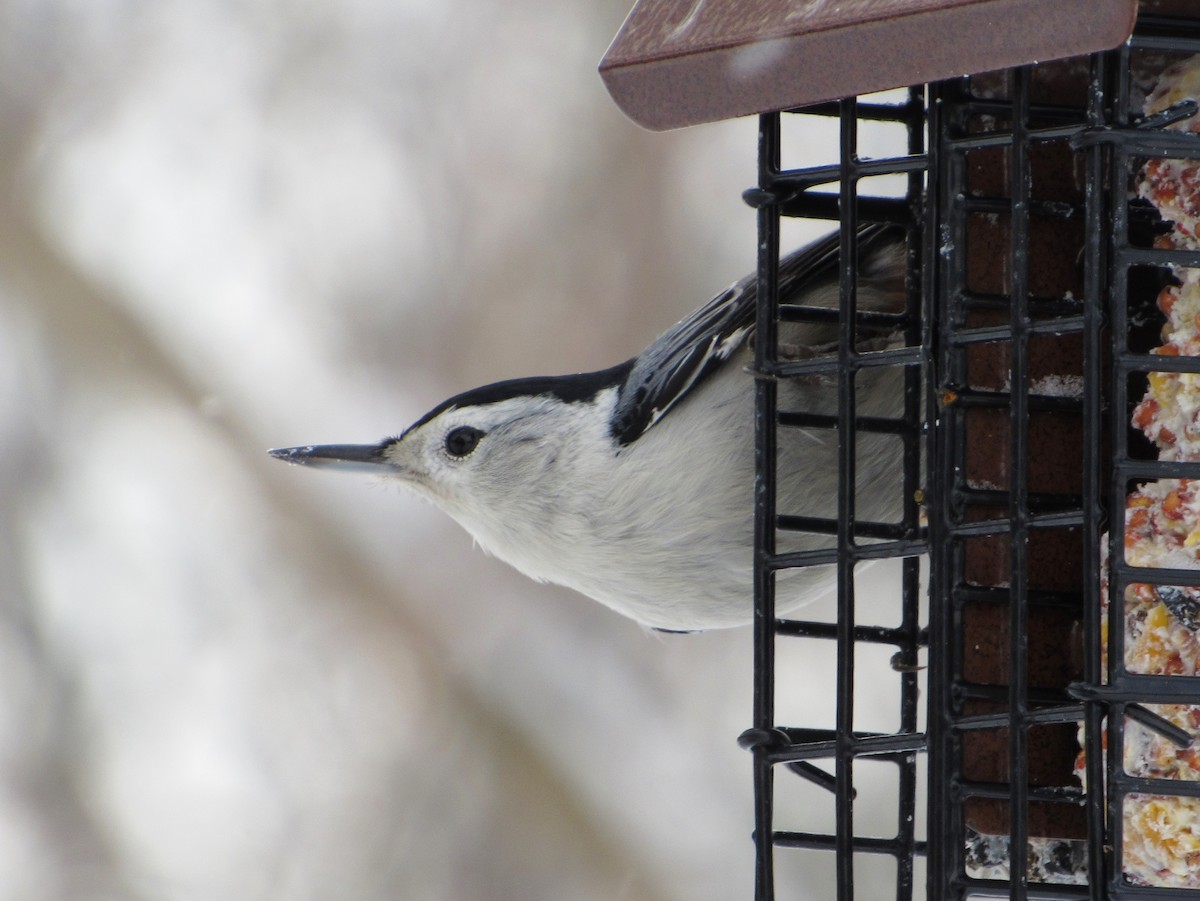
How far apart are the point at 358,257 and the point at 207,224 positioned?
0.58 m

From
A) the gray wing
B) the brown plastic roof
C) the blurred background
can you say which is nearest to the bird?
the gray wing

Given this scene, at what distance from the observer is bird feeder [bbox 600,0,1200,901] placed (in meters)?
1.91

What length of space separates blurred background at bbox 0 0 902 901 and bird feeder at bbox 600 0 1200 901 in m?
2.95

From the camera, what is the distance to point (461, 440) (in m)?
3.31

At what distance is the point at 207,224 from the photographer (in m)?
5.61

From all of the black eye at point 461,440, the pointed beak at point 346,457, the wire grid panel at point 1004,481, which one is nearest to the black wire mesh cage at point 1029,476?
the wire grid panel at point 1004,481

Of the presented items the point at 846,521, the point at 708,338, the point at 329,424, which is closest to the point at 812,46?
the point at 846,521

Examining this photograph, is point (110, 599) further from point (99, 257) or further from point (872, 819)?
point (872, 819)

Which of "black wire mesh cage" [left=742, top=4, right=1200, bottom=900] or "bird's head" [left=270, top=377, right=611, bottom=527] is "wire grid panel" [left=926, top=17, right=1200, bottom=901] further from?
"bird's head" [left=270, top=377, right=611, bottom=527]

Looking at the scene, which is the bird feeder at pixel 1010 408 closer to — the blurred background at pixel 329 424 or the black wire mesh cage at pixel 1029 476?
the black wire mesh cage at pixel 1029 476

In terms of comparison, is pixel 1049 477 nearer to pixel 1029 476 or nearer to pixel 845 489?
pixel 1029 476

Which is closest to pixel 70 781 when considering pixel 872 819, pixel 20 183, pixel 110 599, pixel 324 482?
pixel 110 599

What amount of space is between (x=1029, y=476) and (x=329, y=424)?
3.42m

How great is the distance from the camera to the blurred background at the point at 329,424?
5316 mm
